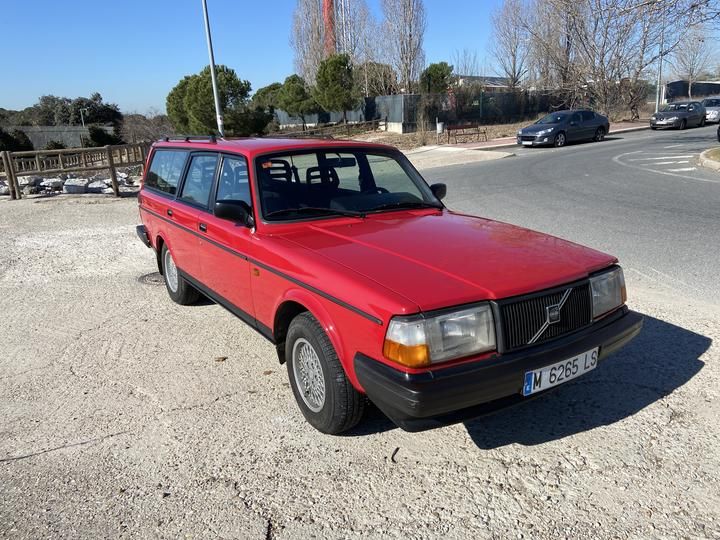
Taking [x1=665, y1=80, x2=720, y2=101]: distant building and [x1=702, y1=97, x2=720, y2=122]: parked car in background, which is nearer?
[x1=702, y1=97, x2=720, y2=122]: parked car in background

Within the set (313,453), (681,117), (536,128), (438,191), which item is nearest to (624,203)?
(438,191)

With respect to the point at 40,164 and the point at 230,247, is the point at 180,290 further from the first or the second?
the point at 40,164

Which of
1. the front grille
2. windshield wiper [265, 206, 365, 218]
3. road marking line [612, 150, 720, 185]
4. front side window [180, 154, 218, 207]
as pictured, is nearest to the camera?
the front grille

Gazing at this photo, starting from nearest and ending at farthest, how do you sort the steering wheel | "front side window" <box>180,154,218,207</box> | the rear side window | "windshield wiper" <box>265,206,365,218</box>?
1. "windshield wiper" <box>265,206,365,218</box>
2. the steering wheel
3. "front side window" <box>180,154,218,207</box>
4. the rear side window

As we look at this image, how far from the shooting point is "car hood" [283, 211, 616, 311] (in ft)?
8.82

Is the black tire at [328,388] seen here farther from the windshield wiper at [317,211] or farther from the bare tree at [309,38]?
the bare tree at [309,38]

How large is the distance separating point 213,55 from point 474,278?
875 inches

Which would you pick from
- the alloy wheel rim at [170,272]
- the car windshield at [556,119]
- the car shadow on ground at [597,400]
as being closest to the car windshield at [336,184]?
the car shadow on ground at [597,400]

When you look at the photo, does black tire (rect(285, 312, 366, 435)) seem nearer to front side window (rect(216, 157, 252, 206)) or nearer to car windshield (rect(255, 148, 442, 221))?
car windshield (rect(255, 148, 442, 221))

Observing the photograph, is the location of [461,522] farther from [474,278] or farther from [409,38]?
[409,38]

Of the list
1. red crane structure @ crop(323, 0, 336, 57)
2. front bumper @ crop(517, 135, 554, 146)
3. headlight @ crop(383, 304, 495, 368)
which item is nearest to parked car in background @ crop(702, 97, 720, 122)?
front bumper @ crop(517, 135, 554, 146)

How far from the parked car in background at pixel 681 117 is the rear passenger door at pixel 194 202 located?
31.1 metres

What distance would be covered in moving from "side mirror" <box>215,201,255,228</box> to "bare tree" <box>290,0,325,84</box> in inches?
1997

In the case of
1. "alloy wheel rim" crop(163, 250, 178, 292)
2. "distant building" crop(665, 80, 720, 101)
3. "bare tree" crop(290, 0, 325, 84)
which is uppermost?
"bare tree" crop(290, 0, 325, 84)
